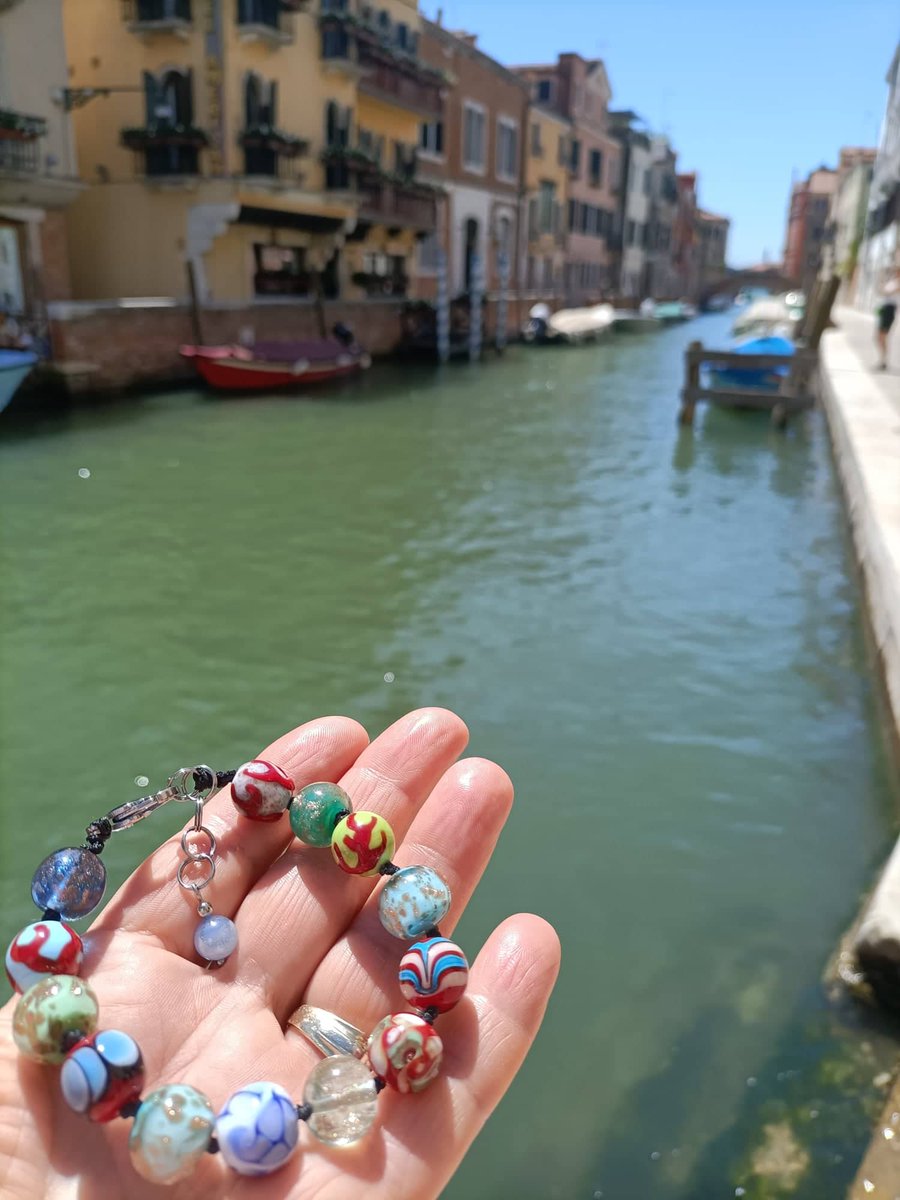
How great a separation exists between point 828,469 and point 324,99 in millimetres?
14910

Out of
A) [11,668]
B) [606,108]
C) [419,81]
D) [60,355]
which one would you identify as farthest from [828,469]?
[606,108]

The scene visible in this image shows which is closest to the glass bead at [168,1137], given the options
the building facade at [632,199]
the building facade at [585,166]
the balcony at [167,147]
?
the balcony at [167,147]

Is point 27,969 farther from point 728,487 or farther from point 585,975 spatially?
point 728,487

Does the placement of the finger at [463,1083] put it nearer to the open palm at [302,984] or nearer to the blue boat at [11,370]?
the open palm at [302,984]

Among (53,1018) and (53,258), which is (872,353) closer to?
(53,258)

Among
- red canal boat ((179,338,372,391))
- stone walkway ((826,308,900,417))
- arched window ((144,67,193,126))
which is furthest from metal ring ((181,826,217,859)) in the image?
arched window ((144,67,193,126))

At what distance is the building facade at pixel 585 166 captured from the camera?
41844mm

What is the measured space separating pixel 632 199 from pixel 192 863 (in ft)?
192

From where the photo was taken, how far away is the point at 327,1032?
166cm

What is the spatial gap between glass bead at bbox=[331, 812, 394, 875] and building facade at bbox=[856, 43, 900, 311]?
24.5 metres

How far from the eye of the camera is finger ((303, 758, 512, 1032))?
1.74 m

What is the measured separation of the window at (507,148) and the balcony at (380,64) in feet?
23.0

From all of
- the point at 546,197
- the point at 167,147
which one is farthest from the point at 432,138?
the point at 167,147

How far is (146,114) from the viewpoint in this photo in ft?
60.0
